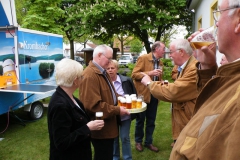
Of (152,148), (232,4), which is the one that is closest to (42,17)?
(152,148)

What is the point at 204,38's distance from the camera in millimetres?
1482

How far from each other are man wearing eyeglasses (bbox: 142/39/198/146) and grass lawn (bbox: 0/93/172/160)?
1.63 meters

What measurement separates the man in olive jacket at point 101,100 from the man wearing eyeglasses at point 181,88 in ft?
1.79

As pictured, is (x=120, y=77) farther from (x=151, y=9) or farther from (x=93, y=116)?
(x=151, y=9)

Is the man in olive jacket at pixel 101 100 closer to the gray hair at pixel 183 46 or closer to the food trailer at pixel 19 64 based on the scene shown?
the gray hair at pixel 183 46

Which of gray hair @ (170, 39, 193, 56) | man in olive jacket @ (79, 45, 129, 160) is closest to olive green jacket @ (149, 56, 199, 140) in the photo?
gray hair @ (170, 39, 193, 56)

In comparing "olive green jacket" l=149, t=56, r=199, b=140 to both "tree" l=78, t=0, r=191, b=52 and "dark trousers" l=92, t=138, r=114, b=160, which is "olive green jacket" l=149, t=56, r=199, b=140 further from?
"tree" l=78, t=0, r=191, b=52

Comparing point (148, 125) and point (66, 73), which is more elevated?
point (66, 73)

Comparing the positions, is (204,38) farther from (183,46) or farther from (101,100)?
(101,100)

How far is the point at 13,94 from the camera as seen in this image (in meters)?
5.43

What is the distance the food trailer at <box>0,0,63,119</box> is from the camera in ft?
16.4

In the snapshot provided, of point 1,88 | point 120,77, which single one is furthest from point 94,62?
point 1,88

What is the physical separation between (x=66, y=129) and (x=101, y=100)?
2.34ft

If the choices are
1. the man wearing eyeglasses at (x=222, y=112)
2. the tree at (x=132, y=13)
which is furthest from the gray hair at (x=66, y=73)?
the tree at (x=132, y=13)
